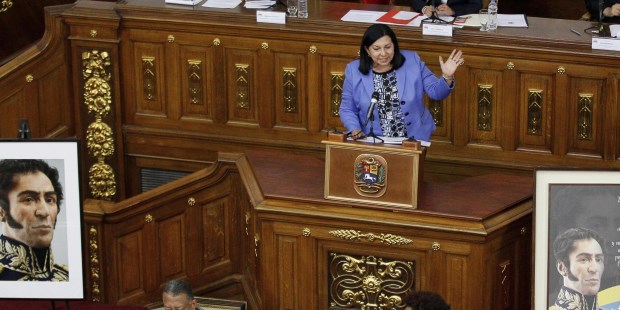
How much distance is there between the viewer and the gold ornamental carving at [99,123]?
424 inches

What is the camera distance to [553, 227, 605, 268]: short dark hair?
8281 millimetres

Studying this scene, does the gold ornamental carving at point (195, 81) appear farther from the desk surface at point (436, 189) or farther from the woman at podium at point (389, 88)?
the woman at podium at point (389, 88)

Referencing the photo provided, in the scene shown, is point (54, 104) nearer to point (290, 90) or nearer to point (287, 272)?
point (290, 90)

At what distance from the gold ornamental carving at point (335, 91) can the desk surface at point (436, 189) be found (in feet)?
3.01

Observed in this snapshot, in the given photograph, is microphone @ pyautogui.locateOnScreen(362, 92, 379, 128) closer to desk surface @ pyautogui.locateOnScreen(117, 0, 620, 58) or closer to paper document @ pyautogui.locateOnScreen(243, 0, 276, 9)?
desk surface @ pyautogui.locateOnScreen(117, 0, 620, 58)

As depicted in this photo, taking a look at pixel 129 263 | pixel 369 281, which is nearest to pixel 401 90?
pixel 369 281

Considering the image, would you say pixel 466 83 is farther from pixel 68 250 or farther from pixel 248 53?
pixel 68 250

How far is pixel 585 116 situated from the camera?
32.2 feet

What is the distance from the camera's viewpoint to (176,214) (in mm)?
9914

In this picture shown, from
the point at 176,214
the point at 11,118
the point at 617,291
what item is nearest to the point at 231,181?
the point at 176,214

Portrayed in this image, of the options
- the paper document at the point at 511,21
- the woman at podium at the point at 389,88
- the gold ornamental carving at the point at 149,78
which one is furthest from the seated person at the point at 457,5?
the gold ornamental carving at the point at 149,78

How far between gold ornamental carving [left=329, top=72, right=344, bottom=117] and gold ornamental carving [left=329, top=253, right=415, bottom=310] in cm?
173

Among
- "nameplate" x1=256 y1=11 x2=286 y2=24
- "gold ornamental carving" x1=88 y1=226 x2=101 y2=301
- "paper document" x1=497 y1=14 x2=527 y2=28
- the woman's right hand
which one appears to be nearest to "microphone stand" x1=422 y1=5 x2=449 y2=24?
"paper document" x1=497 y1=14 x2=527 y2=28

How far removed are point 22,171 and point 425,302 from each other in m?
2.44
